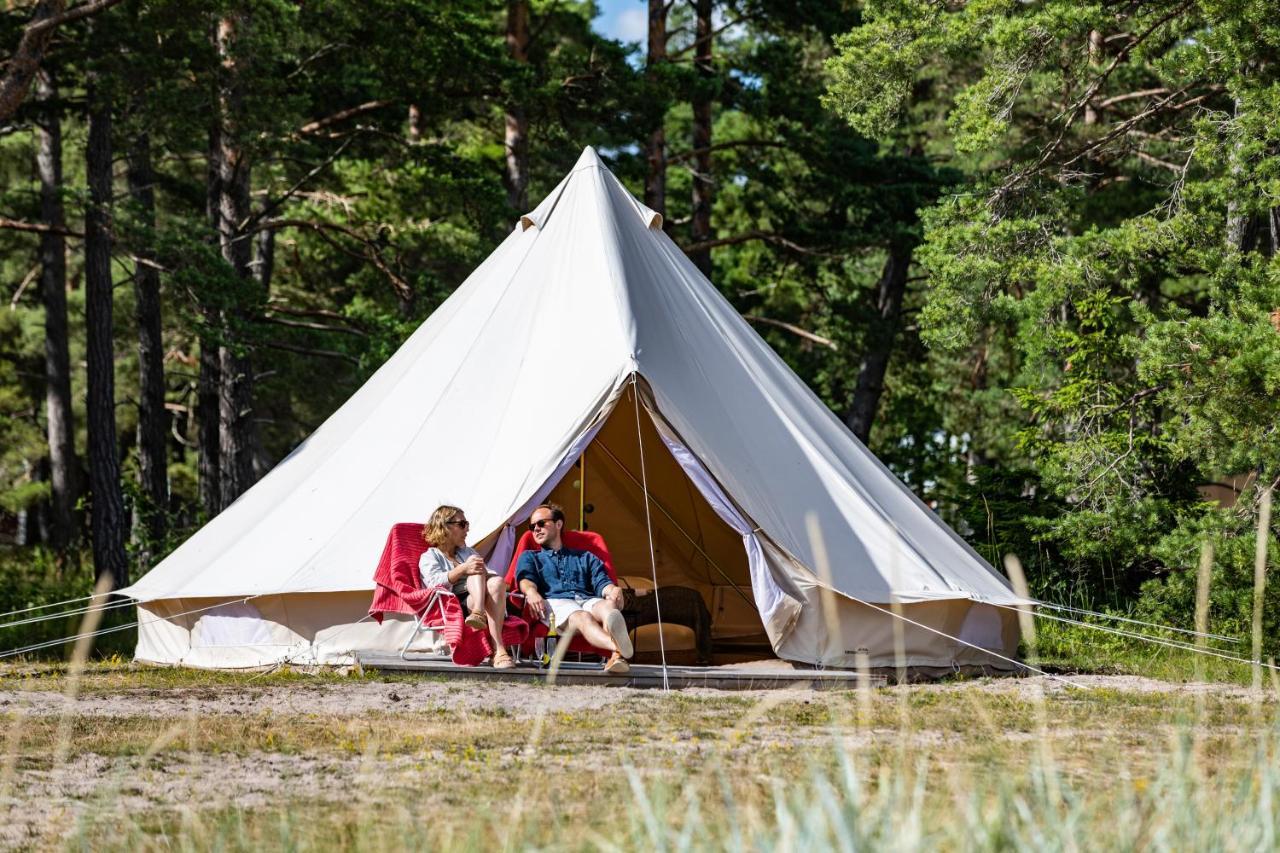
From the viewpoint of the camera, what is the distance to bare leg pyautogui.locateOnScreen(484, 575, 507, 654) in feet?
23.0

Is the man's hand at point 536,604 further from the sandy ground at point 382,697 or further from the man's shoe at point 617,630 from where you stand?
the sandy ground at point 382,697

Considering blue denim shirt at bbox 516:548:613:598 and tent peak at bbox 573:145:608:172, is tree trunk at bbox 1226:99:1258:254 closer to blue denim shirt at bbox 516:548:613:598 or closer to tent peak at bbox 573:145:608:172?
tent peak at bbox 573:145:608:172

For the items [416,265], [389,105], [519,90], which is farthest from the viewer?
[416,265]

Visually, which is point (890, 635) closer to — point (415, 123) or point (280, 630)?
point (280, 630)

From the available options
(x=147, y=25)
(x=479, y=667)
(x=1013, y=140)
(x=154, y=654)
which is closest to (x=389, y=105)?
(x=147, y=25)

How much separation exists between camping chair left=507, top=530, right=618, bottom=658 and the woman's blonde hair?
0.46 metres

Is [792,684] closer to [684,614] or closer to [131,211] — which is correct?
[684,614]

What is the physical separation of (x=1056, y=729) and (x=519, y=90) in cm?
1112

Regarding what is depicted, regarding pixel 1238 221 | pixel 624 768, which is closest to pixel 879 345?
pixel 1238 221

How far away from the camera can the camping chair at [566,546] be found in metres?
7.31

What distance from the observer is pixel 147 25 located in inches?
495

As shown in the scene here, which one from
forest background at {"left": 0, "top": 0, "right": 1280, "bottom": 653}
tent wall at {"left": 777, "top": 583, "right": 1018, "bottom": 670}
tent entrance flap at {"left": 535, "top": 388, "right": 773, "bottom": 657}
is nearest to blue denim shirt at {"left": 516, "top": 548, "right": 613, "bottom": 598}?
tent wall at {"left": 777, "top": 583, "right": 1018, "bottom": 670}

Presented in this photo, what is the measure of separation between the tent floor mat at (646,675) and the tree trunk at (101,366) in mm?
6777

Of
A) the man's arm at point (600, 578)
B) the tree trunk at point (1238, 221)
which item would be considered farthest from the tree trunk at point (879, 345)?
the man's arm at point (600, 578)
